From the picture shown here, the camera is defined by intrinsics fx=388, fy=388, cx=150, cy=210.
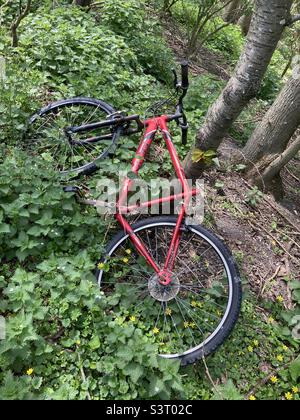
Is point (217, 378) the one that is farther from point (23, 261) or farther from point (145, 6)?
point (145, 6)

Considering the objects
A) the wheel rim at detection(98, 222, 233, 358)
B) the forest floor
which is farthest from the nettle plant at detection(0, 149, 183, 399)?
the forest floor

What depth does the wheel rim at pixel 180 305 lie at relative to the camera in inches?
110

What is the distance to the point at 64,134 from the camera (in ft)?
11.8

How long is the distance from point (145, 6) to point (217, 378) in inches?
297

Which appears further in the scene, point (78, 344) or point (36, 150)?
point (36, 150)

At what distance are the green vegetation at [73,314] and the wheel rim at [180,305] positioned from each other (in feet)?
0.38

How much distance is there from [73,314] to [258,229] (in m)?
2.08

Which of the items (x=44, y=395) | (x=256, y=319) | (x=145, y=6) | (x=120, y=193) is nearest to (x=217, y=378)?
(x=256, y=319)

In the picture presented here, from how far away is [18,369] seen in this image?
239 centimetres

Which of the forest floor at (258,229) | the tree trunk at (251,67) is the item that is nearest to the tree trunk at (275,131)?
the forest floor at (258,229)

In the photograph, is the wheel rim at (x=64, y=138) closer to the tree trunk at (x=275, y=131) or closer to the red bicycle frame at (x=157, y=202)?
the red bicycle frame at (x=157, y=202)

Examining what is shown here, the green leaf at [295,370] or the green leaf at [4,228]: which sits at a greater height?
the green leaf at [4,228]

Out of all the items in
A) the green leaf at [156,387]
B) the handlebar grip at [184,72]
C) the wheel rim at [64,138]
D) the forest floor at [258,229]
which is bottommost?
the green leaf at [156,387]
